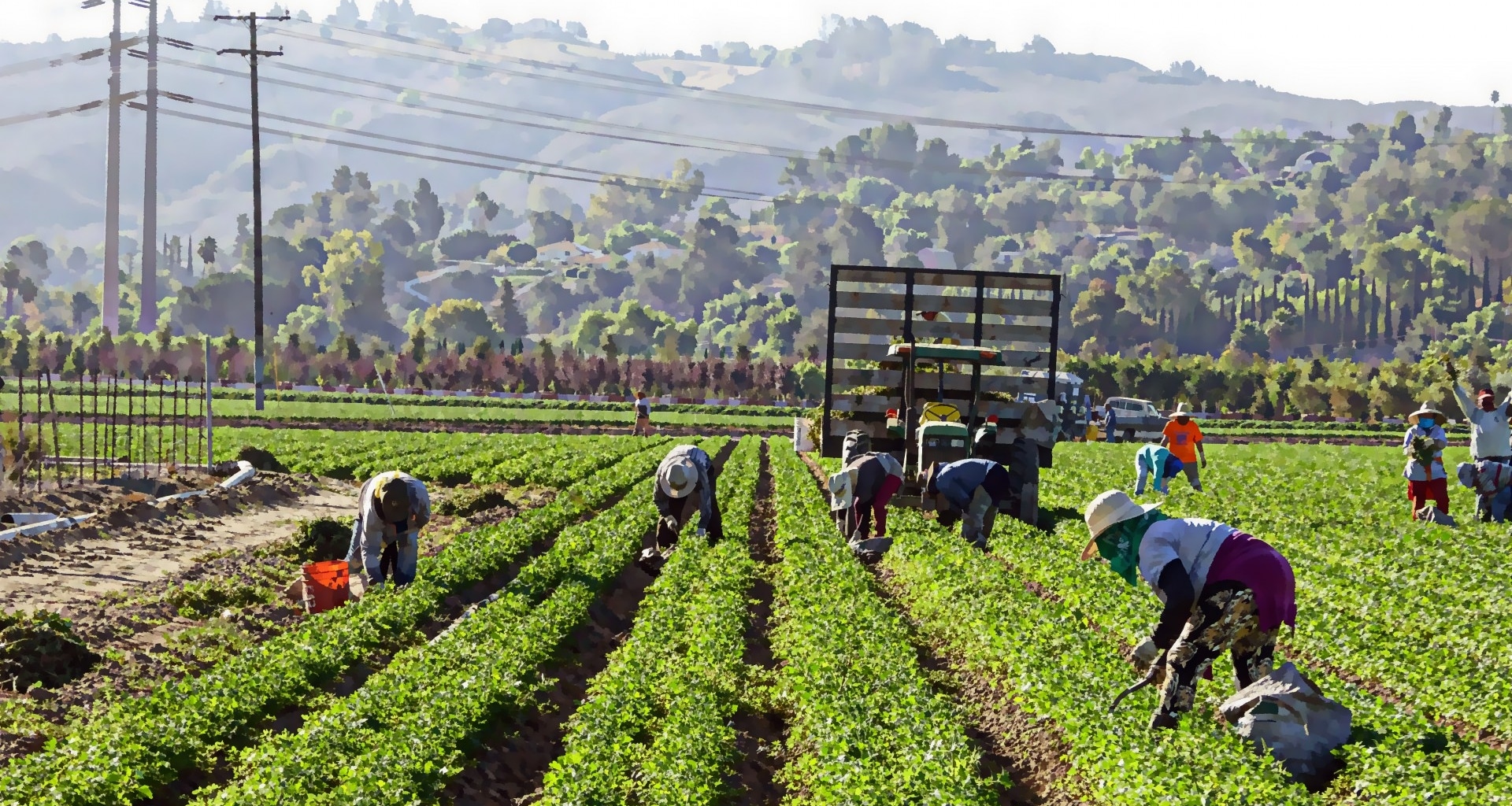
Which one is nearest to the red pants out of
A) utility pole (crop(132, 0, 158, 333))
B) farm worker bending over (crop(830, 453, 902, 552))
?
farm worker bending over (crop(830, 453, 902, 552))

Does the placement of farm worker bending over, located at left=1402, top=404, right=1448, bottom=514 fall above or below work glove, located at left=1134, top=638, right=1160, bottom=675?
above

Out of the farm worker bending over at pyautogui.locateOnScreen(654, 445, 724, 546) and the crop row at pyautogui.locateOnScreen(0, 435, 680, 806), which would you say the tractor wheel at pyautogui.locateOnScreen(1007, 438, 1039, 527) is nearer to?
the farm worker bending over at pyautogui.locateOnScreen(654, 445, 724, 546)

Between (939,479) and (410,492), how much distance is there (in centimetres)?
729

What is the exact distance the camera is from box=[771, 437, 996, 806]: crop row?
935 centimetres

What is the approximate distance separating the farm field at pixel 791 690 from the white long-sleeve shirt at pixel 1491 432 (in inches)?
77.4

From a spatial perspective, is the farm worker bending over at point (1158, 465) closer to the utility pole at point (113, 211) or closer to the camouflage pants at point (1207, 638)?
the camouflage pants at point (1207, 638)

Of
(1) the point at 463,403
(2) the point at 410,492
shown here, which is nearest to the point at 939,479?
(2) the point at 410,492

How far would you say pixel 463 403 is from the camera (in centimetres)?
7181

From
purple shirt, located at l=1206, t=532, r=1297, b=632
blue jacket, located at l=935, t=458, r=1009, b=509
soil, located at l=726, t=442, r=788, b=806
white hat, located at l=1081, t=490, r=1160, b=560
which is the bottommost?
soil, located at l=726, t=442, r=788, b=806

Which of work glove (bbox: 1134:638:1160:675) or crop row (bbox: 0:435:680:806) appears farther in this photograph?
work glove (bbox: 1134:638:1160:675)

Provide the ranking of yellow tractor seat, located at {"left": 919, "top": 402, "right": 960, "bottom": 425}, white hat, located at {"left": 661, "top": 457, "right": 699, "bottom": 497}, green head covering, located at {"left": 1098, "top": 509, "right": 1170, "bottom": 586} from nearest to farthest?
green head covering, located at {"left": 1098, "top": 509, "right": 1170, "bottom": 586} < white hat, located at {"left": 661, "top": 457, "right": 699, "bottom": 497} < yellow tractor seat, located at {"left": 919, "top": 402, "right": 960, "bottom": 425}

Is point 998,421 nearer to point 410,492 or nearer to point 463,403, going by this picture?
point 410,492

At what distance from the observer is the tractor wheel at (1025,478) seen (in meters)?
22.9

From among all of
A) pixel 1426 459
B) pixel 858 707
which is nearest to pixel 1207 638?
pixel 858 707
